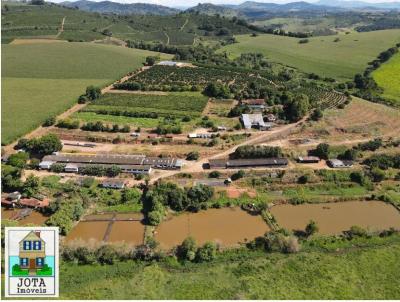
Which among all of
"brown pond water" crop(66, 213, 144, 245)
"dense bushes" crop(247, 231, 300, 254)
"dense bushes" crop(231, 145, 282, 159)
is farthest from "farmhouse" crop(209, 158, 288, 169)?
"dense bushes" crop(247, 231, 300, 254)

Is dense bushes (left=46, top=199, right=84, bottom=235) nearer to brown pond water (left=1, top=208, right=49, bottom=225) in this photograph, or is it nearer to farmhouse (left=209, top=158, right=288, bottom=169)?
brown pond water (left=1, top=208, right=49, bottom=225)

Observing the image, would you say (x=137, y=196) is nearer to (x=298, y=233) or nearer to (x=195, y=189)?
(x=195, y=189)

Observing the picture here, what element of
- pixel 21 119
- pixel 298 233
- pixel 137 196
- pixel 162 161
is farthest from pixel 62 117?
pixel 298 233

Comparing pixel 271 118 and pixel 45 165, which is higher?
pixel 271 118

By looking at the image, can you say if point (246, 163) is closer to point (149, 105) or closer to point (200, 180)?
point (200, 180)

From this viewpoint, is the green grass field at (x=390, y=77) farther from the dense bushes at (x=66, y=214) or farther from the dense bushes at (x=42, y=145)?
the dense bushes at (x=66, y=214)

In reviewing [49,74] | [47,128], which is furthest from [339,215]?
[49,74]
